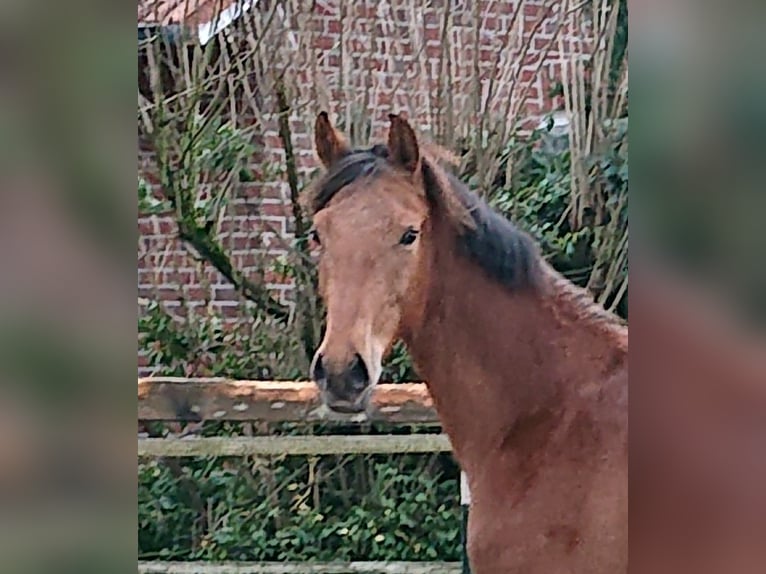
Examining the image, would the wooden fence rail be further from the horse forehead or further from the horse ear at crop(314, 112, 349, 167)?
the horse ear at crop(314, 112, 349, 167)

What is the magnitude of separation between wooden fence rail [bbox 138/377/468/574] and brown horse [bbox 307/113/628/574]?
5cm

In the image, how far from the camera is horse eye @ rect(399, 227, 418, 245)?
165 cm

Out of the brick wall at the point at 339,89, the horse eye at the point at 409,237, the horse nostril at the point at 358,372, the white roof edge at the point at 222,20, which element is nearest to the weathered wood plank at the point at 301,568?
the horse nostril at the point at 358,372

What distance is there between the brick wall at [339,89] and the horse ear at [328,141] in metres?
0.02

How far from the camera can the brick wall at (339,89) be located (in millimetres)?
1665

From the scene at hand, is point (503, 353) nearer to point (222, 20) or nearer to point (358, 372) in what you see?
point (358, 372)

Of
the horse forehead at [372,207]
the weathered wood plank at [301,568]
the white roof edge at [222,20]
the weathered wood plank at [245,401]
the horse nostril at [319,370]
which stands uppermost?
the white roof edge at [222,20]

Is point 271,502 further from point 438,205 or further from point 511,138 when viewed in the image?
point 511,138

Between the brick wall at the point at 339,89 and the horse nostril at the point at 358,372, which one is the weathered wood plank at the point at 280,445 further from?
the brick wall at the point at 339,89

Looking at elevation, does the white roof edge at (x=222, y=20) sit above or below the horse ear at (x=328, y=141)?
above

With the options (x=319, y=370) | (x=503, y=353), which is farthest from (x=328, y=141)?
(x=503, y=353)
